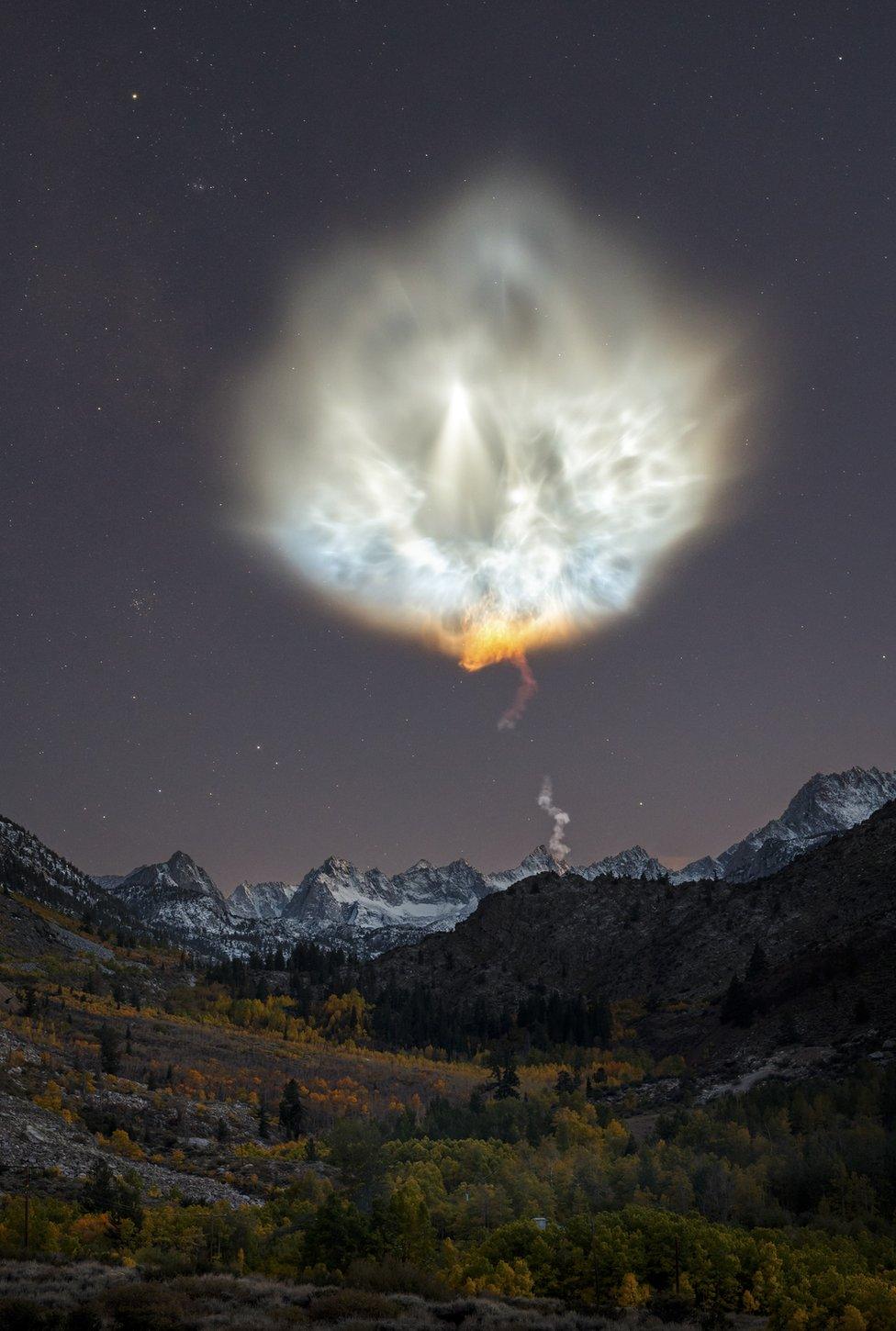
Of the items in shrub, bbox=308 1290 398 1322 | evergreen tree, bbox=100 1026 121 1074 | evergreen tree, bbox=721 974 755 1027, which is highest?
evergreen tree, bbox=100 1026 121 1074

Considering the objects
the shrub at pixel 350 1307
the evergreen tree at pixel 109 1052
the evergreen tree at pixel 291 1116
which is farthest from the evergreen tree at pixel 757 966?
the shrub at pixel 350 1307

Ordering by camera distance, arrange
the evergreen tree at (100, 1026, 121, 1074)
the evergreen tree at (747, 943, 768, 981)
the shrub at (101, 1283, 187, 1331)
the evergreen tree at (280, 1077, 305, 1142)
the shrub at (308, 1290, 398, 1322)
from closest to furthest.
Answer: the shrub at (101, 1283, 187, 1331)
the shrub at (308, 1290, 398, 1322)
the evergreen tree at (280, 1077, 305, 1142)
the evergreen tree at (100, 1026, 121, 1074)
the evergreen tree at (747, 943, 768, 981)

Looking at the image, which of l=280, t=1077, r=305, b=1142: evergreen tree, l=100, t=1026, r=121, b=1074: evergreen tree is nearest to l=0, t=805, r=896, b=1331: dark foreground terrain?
l=100, t=1026, r=121, b=1074: evergreen tree

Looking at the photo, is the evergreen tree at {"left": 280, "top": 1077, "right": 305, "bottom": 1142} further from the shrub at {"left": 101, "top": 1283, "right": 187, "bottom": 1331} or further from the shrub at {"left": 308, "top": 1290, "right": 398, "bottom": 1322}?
the shrub at {"left": 101, "top": 1283, "right": 187, "bottom": 1331}

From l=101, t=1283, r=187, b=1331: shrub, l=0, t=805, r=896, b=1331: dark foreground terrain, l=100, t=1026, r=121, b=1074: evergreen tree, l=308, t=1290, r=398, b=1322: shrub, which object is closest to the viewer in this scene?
l=101, t=1283, r=187, b=1331: shrub

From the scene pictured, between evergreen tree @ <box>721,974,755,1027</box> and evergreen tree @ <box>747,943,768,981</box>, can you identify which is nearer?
evergreen tree @ <box>721,974,755,1027</box>

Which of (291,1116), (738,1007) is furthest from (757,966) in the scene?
(291,1116)

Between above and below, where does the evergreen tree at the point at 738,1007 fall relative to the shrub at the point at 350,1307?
above

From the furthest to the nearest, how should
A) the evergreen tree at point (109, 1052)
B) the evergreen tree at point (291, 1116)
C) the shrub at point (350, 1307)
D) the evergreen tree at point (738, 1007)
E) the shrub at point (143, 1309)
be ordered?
the evergreen tree at point (738, 1007) → the evergreen tree at point (109, 1052) → the evergreen tree at point (291, 1116) → the shrub at point (350, 1307) → the shrub at point (143, 1309)

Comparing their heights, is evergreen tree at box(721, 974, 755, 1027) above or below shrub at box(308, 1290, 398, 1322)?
above

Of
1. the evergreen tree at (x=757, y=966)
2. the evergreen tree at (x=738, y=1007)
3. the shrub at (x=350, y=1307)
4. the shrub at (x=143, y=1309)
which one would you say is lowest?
the shrub at (x=350, y=1307)

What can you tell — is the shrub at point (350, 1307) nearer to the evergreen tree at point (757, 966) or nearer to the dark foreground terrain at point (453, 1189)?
the dark foreground terrain at point (453, 1189)

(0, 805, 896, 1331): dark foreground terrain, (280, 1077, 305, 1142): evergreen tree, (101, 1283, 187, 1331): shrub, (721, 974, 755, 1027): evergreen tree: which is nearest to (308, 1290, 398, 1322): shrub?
(0, 805, 896, 1331): dark foreground terrain
